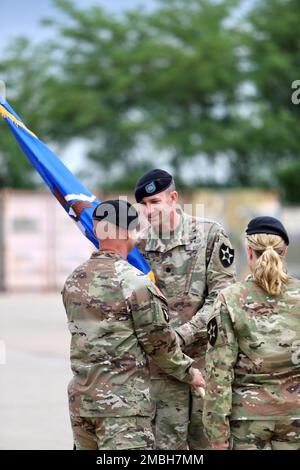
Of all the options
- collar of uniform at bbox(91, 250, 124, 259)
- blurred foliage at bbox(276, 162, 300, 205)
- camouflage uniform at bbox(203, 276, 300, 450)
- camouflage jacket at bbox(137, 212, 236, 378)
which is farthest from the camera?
blurred foliage at bbox(276, 162, 300, 205)

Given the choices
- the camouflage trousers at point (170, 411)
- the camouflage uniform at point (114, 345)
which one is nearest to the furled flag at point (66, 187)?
the camouflage trousers at point (170, 411)

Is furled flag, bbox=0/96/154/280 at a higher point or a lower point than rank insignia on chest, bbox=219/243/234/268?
higher

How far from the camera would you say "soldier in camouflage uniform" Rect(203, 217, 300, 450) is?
4.06 metres

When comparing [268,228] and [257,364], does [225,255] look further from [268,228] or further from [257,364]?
[257,364]

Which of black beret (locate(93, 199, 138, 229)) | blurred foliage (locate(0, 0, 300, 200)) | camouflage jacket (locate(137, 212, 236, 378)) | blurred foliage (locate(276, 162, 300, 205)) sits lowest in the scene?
camouflage jacket (locate(137, 212, 236, 378))

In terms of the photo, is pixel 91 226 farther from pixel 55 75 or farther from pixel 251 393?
pixel 55 75

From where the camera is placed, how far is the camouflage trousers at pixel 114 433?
4.17m

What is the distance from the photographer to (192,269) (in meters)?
5.15

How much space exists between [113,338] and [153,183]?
107 cm

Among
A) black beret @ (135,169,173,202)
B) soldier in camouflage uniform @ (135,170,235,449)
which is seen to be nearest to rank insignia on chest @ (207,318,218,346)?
→ soldier in camouflage uniform @ (135,170,235,449)

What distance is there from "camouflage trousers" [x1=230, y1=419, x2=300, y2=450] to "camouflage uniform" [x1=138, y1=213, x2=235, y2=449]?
2.98ft

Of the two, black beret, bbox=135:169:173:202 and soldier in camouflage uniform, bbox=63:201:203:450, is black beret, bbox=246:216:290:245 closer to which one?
soldier in camouflage uniform, bbox=63:201:203:450
